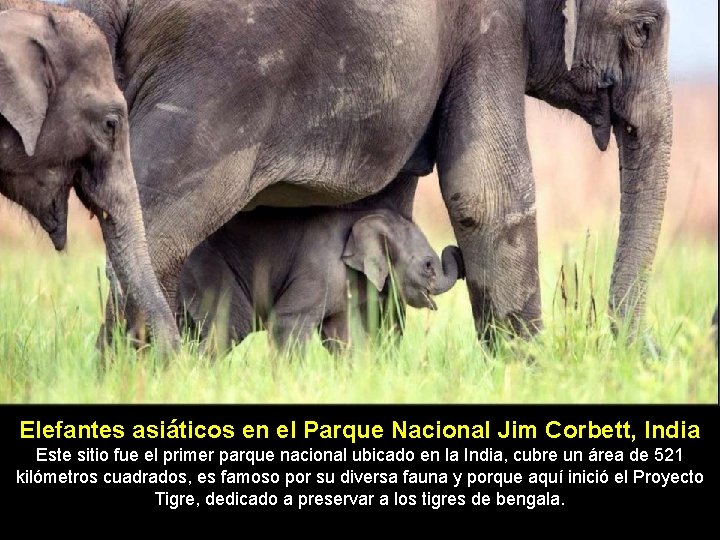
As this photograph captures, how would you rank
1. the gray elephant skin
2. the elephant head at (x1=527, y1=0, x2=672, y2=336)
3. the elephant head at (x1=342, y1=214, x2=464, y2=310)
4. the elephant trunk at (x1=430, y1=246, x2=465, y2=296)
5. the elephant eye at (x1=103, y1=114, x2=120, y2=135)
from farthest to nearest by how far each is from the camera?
the elephant trunk at (x1=430, y1=246, x2=465, y2=296) → the elephant head at (x1=342, y1=214, x2=464, y2=310) → the elephant head at (x1=527, y1=0, x2=672, y2=336) → the elephant eye at (x1=103, y1=114, x2=120, y2=135) → the gray elephant skin

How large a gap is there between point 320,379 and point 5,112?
4.84 ft

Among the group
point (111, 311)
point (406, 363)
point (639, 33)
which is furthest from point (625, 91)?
point (111, 311)

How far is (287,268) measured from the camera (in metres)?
7.58

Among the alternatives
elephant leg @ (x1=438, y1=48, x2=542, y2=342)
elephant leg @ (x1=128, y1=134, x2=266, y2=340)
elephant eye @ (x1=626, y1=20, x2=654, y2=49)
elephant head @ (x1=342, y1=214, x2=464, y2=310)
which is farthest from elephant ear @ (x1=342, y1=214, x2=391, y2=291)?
elephant eye @ (x1=626, y1=20, x2=654, y2=49)

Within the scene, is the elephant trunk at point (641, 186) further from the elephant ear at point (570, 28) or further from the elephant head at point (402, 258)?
the elephant head at point (402, 258)

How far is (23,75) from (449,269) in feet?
9.19

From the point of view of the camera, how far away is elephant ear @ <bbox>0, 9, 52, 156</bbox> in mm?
5504

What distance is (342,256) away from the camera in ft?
24.9

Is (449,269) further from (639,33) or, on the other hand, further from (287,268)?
(639,33)

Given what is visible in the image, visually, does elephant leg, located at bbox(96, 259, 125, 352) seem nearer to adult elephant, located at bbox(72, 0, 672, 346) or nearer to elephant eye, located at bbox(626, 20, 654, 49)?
adult elephant, located at bbox(72, 0, 672, 346)

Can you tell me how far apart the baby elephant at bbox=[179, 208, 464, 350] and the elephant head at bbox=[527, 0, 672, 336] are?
910 millimetres

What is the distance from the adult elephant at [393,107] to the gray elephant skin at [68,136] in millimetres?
343

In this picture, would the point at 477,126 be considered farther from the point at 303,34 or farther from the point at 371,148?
the point at 303,34

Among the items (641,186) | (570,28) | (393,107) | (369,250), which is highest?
(570,28)
